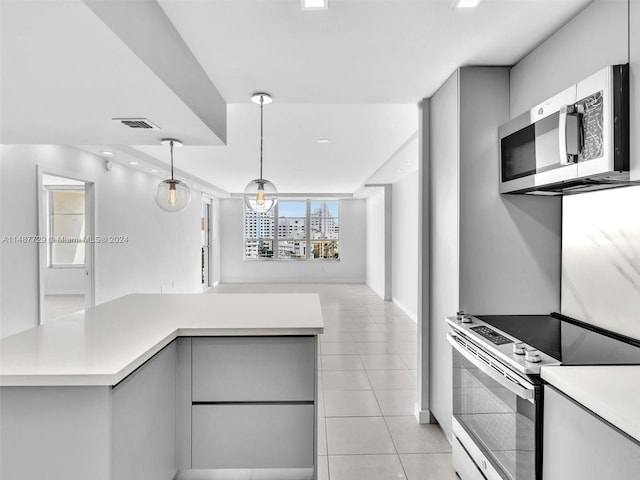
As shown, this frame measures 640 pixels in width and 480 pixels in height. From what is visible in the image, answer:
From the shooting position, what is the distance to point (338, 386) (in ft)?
12.2

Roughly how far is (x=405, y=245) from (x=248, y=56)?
5553 mm

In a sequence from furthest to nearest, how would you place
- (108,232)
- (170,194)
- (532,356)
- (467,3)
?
(108,232)
(170,194)
(467,3)
(532,356)

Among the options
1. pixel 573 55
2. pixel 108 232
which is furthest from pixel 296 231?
pixel 573 55

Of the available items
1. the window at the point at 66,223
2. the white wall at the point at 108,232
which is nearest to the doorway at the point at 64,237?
the window at the point at 66,223

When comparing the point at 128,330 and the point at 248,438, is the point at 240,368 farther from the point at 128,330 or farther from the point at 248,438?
the point at 128,330

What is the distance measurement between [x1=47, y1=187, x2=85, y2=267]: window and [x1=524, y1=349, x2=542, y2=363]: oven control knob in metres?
9.49

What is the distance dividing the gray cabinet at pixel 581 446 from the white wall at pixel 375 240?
715 centimetres

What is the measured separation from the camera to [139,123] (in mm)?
2535

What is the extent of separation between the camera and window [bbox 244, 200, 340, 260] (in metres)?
11.4

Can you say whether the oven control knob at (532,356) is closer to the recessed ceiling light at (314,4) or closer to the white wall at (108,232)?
the recessed ceiling light at (314,4)

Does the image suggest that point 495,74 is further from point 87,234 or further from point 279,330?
point 87,234

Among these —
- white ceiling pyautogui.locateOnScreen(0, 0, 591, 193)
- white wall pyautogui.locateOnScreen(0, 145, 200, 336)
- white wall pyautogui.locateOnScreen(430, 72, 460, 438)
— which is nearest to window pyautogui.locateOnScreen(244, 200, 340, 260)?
white wall pyautogui.locateOnScreen(0, 145, 200, 336)

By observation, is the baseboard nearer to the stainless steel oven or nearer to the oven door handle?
the stainless steel oven

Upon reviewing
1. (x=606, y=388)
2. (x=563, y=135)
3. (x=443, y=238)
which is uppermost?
(x=563, y=135)
